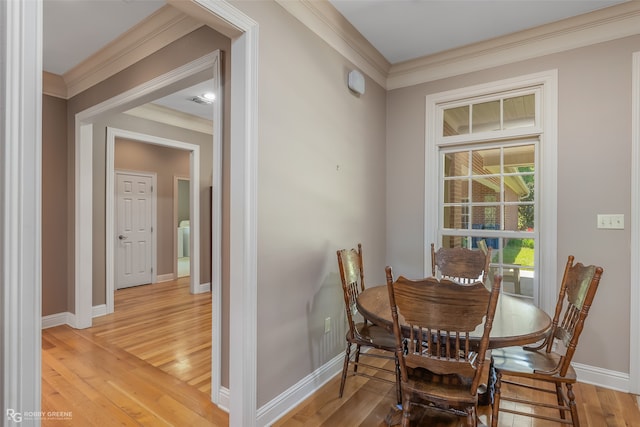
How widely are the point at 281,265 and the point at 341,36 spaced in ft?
6.25

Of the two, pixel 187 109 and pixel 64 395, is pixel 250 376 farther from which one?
pixel 187 109

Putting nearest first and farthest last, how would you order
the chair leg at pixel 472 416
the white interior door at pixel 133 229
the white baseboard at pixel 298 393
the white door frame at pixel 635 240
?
the chair leg at pixel 472 416 < the white baseboard at pixel 298 393 < the white door frame at pixel 635 240 < the white interior door at pixel 133 229

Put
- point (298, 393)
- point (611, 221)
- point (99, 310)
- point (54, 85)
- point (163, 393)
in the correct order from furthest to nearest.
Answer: point (99, 310) → point (54, 85) → point (611, 221) → point (163, 393) → point (298, 393)

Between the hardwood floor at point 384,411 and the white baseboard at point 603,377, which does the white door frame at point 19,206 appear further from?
the white baseboard at point 603,377

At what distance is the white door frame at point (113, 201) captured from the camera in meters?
3.96

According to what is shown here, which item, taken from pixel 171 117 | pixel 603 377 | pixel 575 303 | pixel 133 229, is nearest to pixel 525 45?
pixel 575 303

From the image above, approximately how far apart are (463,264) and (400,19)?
2022 millimetres

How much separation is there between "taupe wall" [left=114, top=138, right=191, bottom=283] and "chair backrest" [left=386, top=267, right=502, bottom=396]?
556cm

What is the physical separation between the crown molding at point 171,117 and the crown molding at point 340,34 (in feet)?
9.60

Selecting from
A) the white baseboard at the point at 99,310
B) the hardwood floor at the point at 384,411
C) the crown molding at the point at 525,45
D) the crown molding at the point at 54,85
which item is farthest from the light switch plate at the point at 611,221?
the crown molding at the point at 54,85

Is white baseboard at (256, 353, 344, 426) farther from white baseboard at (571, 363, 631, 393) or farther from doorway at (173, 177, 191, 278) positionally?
doorway at (173, 177, 191, 278)

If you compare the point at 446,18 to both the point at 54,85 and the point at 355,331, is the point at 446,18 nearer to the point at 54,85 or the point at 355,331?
the point at 355,331

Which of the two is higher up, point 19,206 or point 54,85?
point 54,85

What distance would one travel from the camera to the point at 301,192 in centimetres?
221
